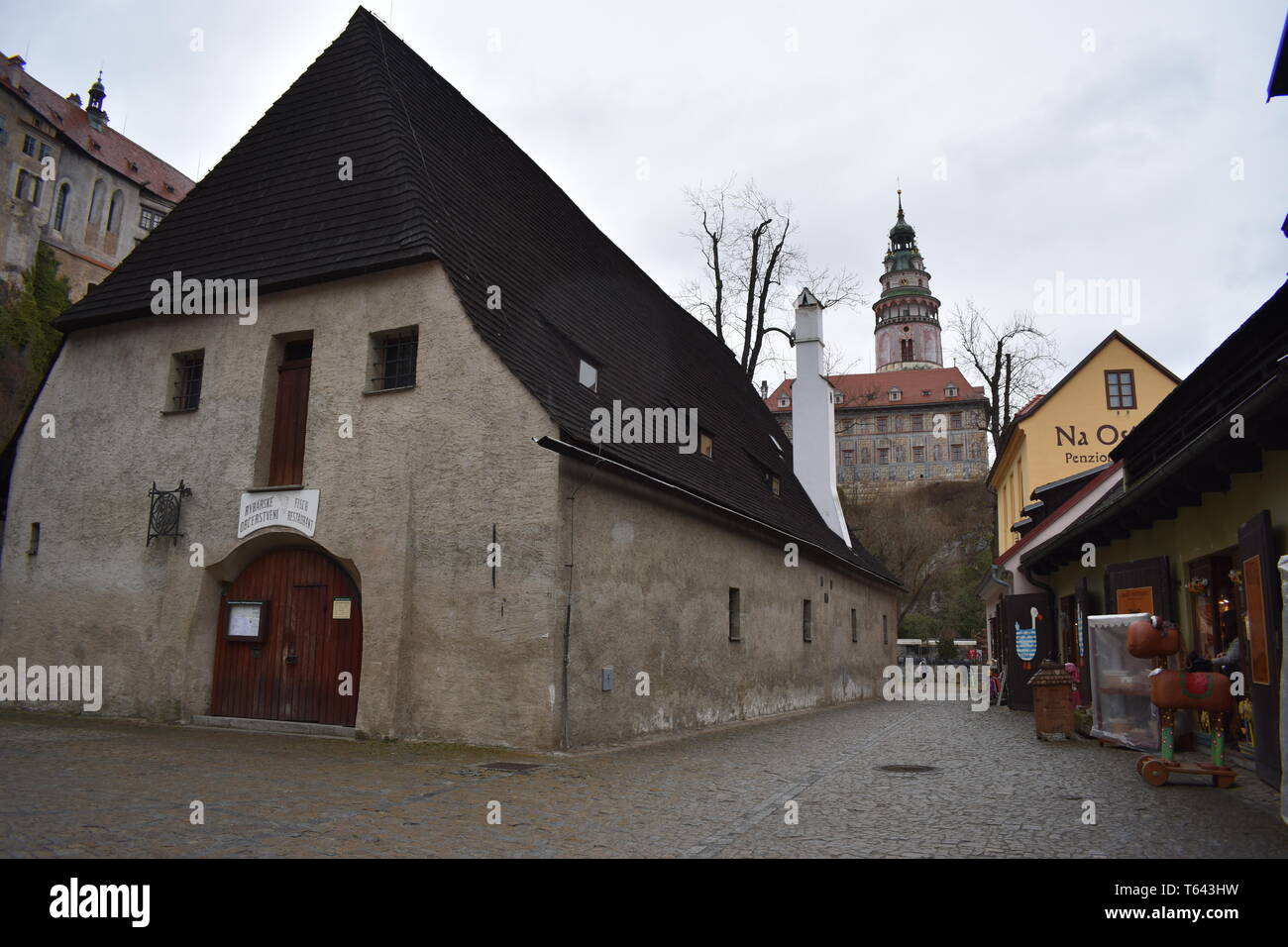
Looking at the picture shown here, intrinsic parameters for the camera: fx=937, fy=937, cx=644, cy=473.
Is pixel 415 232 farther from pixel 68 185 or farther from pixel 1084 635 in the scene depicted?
pixel 68 185

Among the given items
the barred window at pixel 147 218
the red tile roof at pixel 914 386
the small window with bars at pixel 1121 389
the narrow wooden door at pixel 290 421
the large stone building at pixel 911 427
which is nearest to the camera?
the narrow wooden door at pixel 290 421

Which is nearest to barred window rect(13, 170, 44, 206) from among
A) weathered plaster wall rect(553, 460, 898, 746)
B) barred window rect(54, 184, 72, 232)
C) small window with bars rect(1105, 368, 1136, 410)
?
barred window rect(54, 184, 72, 232)

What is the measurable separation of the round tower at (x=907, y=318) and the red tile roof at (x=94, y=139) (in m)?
76.2

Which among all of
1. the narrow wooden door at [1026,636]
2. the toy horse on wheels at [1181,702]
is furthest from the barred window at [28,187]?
the toy horse on wheels at [1181,702]

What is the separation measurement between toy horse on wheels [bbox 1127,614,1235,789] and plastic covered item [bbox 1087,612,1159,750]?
138cm

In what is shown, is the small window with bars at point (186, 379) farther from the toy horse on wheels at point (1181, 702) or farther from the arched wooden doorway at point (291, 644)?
the toy horse on wheels at point (1181, 702)

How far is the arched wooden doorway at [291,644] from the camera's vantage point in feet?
37.9

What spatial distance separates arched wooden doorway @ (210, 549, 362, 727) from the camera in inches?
455

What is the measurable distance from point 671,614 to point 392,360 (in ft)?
16.9

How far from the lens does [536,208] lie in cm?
1698

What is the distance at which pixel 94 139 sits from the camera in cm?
6322
